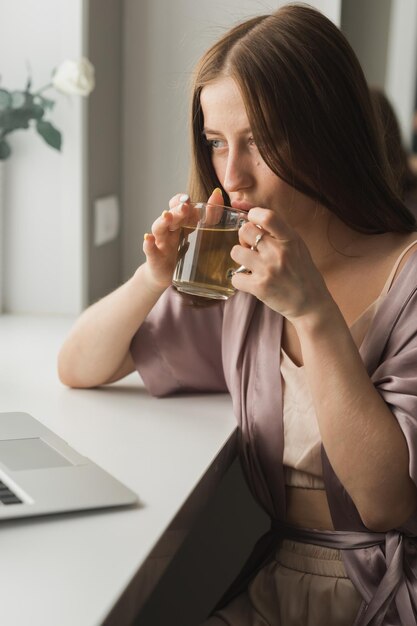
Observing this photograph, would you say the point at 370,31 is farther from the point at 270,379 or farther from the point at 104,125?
the point at 270,379

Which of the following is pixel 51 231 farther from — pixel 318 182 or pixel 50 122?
pixel 318 182

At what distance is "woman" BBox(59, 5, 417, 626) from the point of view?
1.13 meters

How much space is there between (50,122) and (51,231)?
22 centimetres

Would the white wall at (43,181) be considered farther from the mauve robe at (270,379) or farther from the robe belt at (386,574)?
the robe belt at (386,574)

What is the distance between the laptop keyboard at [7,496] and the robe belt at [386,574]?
44 cm

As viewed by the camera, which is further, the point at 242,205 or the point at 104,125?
the point at 104,125

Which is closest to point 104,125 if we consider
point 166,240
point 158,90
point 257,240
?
point 158,90

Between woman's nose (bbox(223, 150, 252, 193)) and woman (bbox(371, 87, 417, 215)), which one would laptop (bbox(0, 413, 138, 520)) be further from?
woman (bbox(371, 87, 417, 215))

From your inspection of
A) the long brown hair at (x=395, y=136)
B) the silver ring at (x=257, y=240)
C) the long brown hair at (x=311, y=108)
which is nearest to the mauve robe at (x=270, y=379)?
the long brown hair at (x=311, y=108)

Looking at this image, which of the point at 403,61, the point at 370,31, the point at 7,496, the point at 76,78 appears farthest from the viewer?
the point at 403,61

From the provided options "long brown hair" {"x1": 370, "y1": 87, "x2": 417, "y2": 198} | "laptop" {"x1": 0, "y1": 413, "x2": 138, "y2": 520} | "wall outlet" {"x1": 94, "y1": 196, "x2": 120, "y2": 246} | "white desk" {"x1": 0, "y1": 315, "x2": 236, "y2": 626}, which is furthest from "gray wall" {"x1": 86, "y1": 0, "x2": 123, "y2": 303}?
"laptop" {"x1": 0, "y1": 413, "x2": 138, "y2": 520}

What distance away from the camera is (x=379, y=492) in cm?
112

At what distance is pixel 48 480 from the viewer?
1022 mm

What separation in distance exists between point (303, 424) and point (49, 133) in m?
0.90
